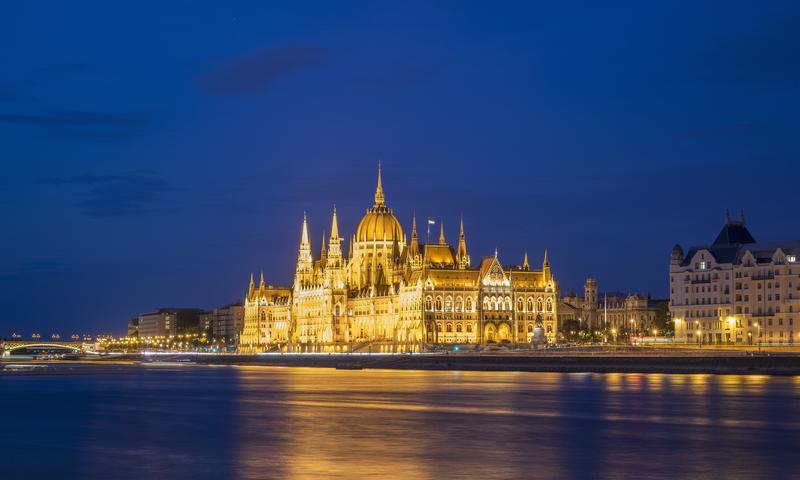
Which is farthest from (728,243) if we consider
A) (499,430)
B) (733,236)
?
(499,430)

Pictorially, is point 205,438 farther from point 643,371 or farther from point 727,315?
point 727,315

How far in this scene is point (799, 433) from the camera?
1832 inches

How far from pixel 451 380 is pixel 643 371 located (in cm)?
1834

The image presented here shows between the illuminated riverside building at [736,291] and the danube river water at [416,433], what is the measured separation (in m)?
62.4

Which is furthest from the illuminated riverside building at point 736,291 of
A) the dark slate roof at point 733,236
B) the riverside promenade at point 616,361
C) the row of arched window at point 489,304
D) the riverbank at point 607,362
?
the row of arched window at point 489,304

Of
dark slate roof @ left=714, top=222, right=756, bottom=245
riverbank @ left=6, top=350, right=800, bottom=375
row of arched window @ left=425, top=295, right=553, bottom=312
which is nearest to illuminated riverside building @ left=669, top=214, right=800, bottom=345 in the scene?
dark slate roof @ left=714, top=222, right=756, bottom=245

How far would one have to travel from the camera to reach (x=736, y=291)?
487 ft

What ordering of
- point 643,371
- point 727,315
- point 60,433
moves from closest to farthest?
point 60,433, point 643,371, point 727,315

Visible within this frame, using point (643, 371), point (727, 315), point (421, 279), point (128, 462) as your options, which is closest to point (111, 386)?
point (643, 371)

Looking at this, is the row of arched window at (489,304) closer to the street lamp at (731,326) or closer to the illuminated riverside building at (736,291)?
the illuminated riverside building at (736,291)

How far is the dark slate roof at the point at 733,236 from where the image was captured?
160 meters

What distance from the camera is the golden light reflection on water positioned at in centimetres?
3675

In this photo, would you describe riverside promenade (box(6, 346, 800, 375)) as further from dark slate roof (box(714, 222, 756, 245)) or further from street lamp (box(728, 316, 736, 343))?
dark slate roof (box(714, 222, 756, 245))

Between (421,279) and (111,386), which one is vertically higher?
(421,279)
